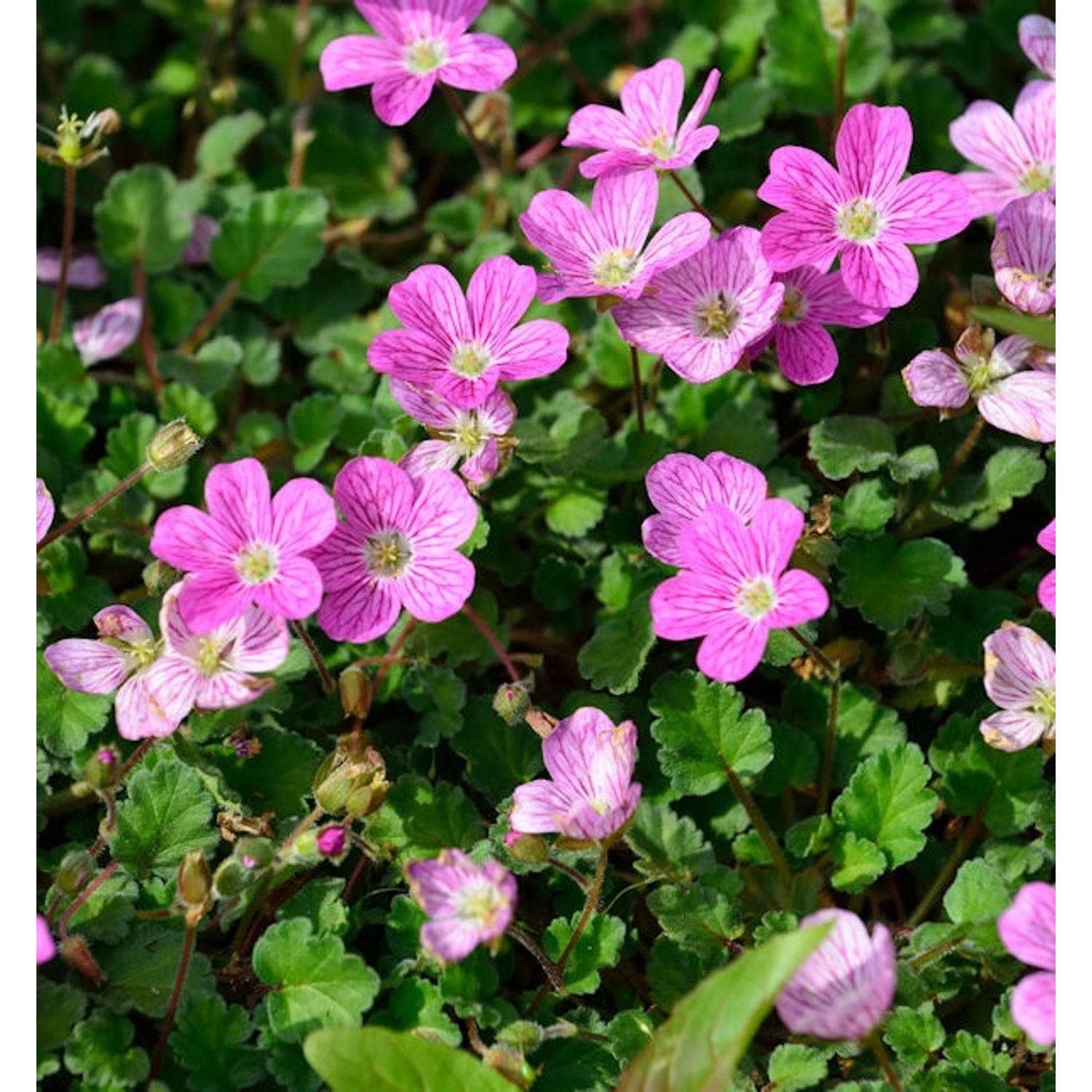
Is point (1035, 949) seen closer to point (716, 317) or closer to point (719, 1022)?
point (719, 1022)

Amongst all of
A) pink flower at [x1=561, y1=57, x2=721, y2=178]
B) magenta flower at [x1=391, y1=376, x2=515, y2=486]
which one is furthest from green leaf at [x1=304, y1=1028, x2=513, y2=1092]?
pink flower at [x1=561, y1=57, x2=721, y2=178]

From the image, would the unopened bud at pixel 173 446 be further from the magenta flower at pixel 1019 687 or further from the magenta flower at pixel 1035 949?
the magenta flower at pixel 1035 949

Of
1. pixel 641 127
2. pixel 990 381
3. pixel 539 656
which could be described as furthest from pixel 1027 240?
pixel 539 656

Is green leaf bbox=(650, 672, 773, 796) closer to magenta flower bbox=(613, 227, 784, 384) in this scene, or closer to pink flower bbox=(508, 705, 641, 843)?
pink flower bbox=(508, 705, 641, 843)
